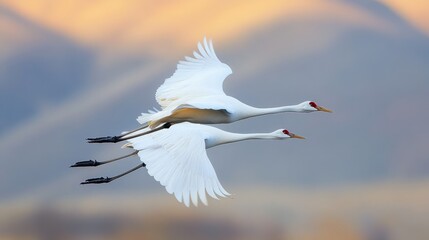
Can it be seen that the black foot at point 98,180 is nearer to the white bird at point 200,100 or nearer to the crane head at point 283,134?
the white bird at point 200,100

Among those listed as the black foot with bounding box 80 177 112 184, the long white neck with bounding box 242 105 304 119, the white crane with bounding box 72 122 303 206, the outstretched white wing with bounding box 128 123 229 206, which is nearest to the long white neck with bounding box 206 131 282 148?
the white crane with bounding box 72 122 303 206

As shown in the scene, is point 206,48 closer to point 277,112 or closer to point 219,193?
point 277,112

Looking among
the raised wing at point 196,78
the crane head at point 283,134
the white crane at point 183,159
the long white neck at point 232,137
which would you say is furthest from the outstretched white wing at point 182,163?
the crane head at point 283,134

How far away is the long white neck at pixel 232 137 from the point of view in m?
33.9

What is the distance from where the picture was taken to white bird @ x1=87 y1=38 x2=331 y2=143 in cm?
3278

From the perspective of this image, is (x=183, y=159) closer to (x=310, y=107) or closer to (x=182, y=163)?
(x=182, y=163)

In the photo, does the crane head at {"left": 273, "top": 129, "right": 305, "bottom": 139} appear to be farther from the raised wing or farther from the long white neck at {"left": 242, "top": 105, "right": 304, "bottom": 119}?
the raised wing

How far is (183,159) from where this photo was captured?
30.5m

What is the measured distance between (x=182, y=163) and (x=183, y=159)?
0.58 ft

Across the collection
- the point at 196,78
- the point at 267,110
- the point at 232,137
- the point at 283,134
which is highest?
the point at 196,78

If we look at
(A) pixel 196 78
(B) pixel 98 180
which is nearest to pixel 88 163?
(B) pixel 98 180

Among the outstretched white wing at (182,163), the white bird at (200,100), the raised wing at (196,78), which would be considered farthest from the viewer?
the raised wing at (196,78)

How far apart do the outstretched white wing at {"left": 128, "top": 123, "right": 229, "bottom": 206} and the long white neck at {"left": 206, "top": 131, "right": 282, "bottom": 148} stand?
129cm

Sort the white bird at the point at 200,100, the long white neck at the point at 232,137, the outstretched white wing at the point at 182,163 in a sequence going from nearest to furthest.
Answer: the outstretched white wing at the point at 182,163 < the white bird at the point at 200,100 < the long white neck at the point at 232,137
